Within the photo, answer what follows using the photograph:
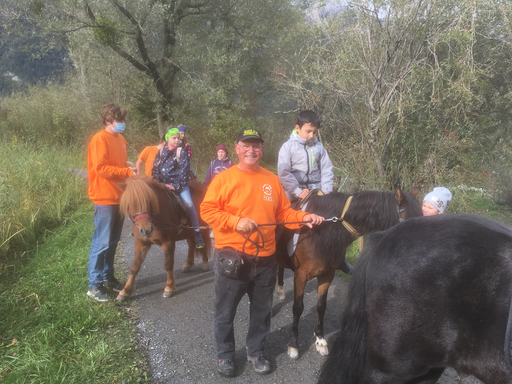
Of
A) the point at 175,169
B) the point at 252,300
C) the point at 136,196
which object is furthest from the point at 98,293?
the point at 252,300

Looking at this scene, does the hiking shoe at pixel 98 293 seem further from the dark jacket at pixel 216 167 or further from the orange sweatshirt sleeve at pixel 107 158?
the dark jacket at pixel 216 167

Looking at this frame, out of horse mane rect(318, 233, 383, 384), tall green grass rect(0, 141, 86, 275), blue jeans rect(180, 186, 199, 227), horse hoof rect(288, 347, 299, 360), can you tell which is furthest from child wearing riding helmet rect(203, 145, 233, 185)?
horse mane rect(318, 233, 383, 384)

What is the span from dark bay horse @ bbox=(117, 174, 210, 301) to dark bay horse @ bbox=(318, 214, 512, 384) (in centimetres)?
276

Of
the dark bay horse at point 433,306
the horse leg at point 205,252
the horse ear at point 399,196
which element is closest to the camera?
the dark bay horse at point 433,306

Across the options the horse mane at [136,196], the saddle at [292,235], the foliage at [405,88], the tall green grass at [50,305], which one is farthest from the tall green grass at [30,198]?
the foliage at [405,88]

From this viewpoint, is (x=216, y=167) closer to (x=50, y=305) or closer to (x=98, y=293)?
(x=98, y=293)

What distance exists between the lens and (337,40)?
7.88 meters

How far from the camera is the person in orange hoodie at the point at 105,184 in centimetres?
370

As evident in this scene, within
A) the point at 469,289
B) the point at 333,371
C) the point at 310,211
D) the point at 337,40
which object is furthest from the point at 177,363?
the point at 337,40

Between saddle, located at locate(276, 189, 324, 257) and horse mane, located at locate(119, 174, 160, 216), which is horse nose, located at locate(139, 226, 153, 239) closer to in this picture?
horse mane, located at locate(119, 174, 160, 216)

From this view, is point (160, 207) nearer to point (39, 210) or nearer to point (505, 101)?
point (39, 210)

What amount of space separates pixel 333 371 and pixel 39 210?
255 inches

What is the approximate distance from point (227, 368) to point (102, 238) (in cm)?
222

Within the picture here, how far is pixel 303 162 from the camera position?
149 inches
